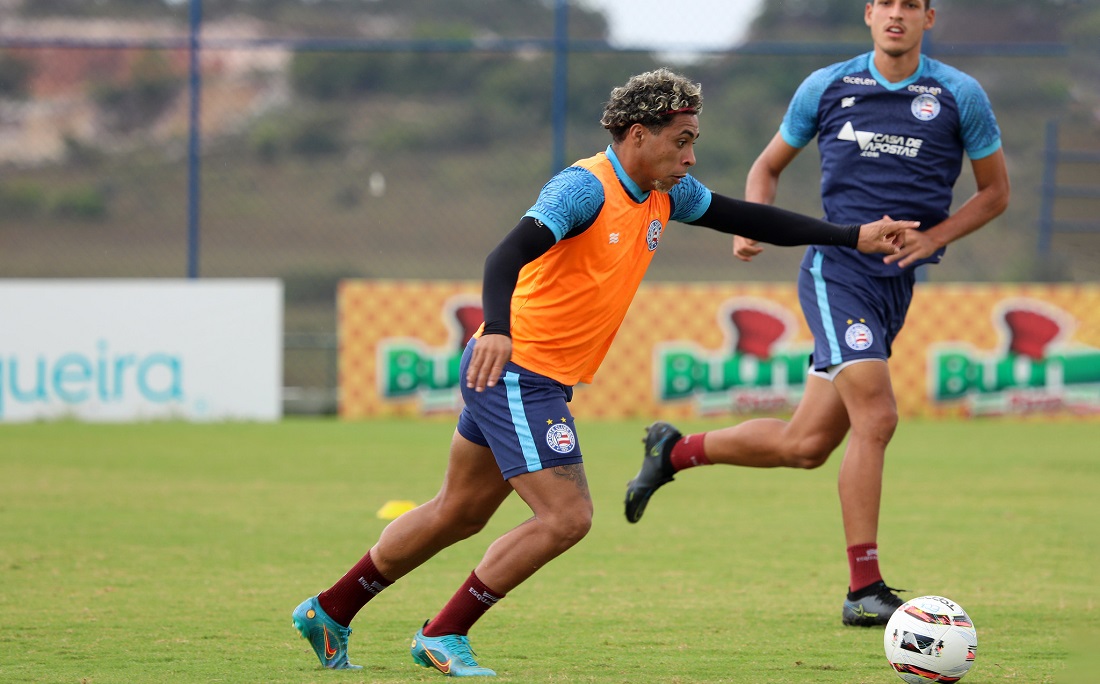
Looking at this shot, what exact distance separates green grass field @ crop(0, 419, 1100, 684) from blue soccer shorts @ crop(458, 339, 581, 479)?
25.0 inches

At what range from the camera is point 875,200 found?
5793mm

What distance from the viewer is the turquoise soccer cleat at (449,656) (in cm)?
434

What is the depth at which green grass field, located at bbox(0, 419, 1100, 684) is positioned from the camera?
4598mm

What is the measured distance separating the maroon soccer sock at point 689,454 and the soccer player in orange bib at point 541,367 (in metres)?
1.73

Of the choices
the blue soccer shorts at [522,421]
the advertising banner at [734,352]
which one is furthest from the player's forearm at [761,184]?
the advertising banner at [734,352]

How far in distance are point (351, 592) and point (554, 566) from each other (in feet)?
6.45

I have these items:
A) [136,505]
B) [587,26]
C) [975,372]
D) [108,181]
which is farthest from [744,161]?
[136,505]

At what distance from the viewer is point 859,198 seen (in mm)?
5824

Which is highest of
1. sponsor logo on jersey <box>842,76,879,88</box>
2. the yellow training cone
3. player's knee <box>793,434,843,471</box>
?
sponsor logo on jersey <box>842,76,879,88</box>

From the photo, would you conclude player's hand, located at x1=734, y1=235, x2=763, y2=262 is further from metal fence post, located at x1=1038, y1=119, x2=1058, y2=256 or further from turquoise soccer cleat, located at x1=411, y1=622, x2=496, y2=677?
metal fence post, located at x1=1038, y1=119, x2=1058, y2=256

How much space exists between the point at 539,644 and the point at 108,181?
23.3 metres

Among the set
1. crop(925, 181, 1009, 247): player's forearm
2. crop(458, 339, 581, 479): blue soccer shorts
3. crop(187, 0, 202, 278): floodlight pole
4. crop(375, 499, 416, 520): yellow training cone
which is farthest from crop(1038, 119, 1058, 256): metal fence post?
crop(458, 339, 581, 479): blue soccer shorts

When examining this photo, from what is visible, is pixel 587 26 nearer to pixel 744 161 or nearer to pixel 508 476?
pixel 744 161

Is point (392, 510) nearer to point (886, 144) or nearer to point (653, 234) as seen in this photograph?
point (886, 144)
